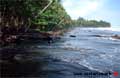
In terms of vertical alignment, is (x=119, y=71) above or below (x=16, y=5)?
below

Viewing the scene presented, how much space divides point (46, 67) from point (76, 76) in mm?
3522

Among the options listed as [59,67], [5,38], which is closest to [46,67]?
[59,67]

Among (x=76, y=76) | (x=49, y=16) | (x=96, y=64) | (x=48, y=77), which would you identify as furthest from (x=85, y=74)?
(x=49, y=16)

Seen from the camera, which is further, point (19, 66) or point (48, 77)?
point (19, 66)

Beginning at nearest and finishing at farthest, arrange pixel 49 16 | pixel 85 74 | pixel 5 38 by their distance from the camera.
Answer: pixel 85 74 → pixel 5 38 → pixel 49 16

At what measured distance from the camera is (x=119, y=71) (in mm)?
20234

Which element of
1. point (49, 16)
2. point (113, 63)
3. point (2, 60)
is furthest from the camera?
point (49, 16)

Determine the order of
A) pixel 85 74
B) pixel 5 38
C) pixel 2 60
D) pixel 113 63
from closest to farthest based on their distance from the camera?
pixel 85 74, pixel 2 60, pixel 113 63, pixel 5 38

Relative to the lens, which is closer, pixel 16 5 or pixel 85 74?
pixel 85 74

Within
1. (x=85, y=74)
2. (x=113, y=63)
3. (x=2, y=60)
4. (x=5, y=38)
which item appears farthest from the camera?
(x=5, y=38)

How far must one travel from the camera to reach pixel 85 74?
61.5ft

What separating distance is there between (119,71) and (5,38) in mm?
20369

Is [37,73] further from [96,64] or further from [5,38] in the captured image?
[5,38]

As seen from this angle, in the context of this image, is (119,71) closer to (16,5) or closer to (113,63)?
(113,63)
